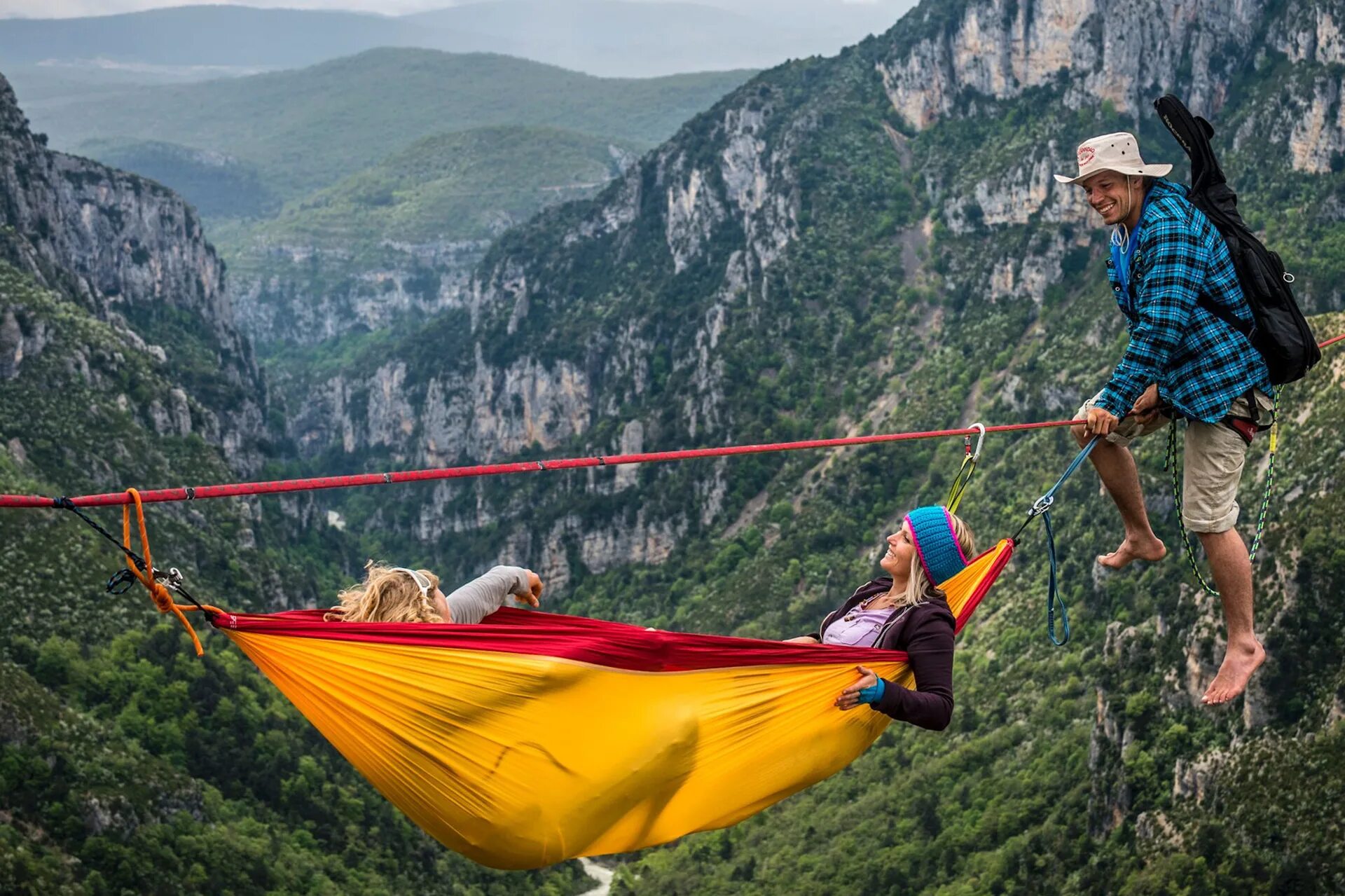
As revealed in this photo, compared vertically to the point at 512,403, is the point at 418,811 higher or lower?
higher

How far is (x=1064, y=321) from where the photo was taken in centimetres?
11231

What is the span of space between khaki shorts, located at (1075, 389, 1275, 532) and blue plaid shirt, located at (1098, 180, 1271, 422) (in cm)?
14

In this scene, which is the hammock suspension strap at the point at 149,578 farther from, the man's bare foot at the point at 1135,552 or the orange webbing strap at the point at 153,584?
the man's bare foot at the point at 1135,552

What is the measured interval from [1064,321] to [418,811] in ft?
355

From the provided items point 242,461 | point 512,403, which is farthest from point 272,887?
point 512,403

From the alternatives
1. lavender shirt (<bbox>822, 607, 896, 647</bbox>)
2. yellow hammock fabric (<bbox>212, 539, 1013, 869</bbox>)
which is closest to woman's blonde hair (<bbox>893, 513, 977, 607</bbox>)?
lavender shirt (<bbox>822, 607, 896, 647</bbox>)

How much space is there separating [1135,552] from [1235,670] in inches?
53.6

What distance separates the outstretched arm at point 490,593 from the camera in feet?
33.2

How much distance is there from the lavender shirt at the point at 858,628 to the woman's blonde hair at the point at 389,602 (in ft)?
8.67

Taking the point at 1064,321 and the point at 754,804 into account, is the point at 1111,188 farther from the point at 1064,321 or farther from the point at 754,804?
the point at 1064,321

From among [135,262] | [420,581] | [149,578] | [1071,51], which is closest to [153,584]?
[149,578]

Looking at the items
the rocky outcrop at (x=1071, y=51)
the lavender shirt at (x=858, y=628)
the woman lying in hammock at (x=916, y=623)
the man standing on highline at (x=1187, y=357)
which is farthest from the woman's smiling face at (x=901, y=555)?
the rocky outcrop at (x=1071, y=51)

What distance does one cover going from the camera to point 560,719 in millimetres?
9234

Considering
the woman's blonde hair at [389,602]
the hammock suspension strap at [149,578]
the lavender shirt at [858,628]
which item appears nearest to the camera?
the hammock suspension strap at [149,578]
